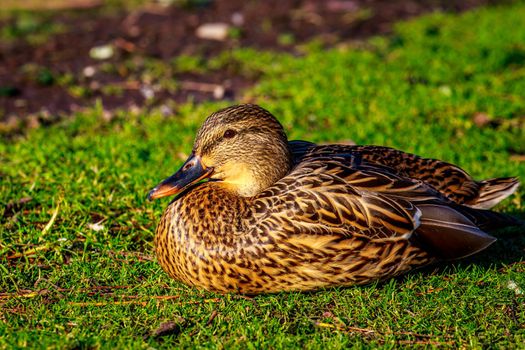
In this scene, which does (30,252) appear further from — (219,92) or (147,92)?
(219,92)

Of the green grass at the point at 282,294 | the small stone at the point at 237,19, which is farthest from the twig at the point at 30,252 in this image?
the small stone at the point at 237,19

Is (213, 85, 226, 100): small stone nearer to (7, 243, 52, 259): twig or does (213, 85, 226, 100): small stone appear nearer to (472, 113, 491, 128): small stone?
(472, 113, 491, 128): small stone

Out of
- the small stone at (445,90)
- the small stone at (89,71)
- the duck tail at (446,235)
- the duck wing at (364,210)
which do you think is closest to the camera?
the duck wing at (364,210)

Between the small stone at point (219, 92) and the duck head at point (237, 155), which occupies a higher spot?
the duck head at point (237, 155)

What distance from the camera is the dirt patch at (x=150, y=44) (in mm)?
8180

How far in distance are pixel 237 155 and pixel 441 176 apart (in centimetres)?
141

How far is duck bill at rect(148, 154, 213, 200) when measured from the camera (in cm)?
453

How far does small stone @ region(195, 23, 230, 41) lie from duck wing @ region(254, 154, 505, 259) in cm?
600

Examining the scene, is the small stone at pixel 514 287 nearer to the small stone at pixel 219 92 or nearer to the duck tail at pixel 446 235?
the duck tail at pixel 446 235

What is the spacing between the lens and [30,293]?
4355 mm

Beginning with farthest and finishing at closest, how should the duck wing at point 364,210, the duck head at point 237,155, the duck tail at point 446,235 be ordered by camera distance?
the duck head at point 237,155 → the duck tail at point 446,235 → the duck wing at point 364,210

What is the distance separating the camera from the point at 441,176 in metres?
4.95

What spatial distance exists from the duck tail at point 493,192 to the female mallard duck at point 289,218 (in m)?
0.09

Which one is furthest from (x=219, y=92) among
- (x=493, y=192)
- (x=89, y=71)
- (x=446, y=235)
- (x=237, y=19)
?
(x=446, y=235)
